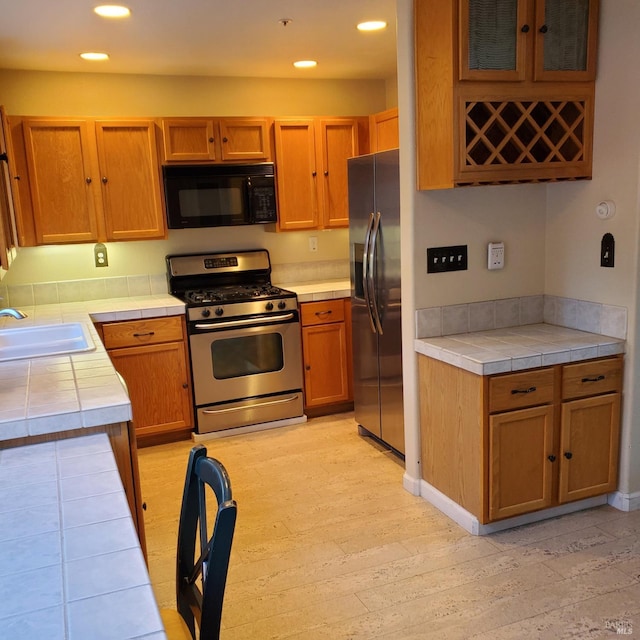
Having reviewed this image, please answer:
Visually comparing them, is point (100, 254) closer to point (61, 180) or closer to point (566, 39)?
point (61, 180)

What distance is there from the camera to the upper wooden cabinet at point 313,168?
4500mm

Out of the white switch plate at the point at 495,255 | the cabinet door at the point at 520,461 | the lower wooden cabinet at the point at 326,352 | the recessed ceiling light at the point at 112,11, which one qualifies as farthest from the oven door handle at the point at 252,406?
the recessed ceiling light at the point at 112,11

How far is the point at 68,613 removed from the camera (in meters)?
0.97

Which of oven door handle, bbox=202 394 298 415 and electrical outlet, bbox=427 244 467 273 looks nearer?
electrical outlet, bbox=427 244 467 273

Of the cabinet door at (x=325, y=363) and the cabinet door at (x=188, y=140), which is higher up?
the cabinet door at (x=188, y=140)

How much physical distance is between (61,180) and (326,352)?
6.78ft

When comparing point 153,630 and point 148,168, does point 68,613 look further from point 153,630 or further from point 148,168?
point 148,168

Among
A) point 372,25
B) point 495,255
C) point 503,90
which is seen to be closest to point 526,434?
point 495,255

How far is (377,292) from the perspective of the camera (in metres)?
3.53

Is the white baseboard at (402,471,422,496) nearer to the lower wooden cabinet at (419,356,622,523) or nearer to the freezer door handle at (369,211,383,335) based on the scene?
the lower wooden cabinet at (419,356,622,523)

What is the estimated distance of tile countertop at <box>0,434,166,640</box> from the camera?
37.2 inches

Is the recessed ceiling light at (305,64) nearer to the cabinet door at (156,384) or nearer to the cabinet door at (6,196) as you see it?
the cabinet door at (6,196)

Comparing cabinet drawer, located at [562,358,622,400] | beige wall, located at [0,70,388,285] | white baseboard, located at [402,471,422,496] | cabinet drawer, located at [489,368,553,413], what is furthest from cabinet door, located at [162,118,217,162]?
cabinet drawer, located at [562,358,622,400]

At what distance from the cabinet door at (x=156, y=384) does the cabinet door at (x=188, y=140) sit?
127 centimetres
